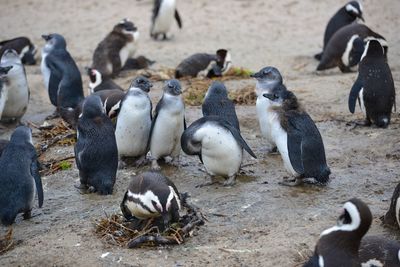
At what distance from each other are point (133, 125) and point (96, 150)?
0.66 m

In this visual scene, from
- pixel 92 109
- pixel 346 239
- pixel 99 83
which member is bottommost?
pixel 99 83

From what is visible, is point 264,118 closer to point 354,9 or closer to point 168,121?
point 168,121

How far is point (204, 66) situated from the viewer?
10633 millimetres

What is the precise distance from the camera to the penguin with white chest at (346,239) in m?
4.52

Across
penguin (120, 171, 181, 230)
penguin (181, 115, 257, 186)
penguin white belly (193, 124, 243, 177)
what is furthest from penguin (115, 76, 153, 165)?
penguin (120, 171, 181, 230)

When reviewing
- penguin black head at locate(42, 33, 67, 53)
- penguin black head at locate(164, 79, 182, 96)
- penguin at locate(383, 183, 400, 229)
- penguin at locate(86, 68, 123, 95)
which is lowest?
penguin at locate(86, 68, 123, 95)

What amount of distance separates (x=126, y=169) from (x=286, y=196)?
1690 mm

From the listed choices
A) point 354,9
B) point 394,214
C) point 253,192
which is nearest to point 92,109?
point 253,192

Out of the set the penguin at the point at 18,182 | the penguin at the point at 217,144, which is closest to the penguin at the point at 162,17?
the penguin at the point at 217,144

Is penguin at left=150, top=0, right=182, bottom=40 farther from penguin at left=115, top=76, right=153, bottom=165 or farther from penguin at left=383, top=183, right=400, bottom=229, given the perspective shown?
penguin at left=383, top=183, right=400, bottom=229

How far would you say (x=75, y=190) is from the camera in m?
7.01

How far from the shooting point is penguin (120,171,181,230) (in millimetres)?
5555

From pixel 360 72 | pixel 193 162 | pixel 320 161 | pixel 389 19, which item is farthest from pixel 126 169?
pixel 389 19

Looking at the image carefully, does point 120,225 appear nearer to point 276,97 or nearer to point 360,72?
point 276,97
